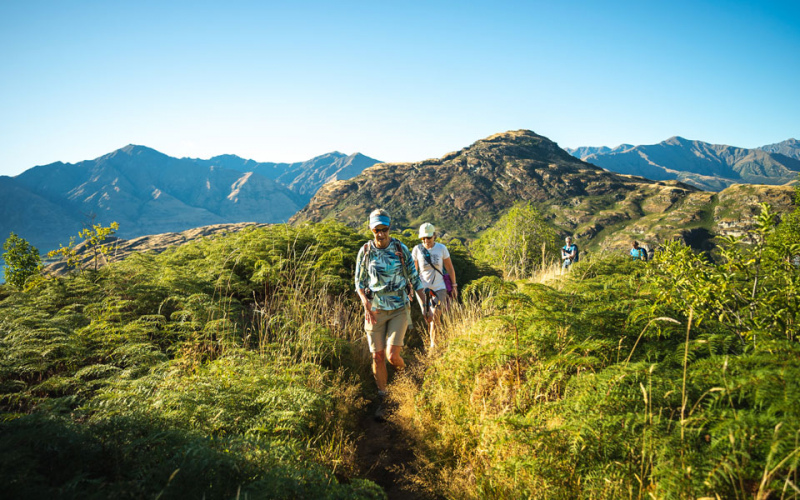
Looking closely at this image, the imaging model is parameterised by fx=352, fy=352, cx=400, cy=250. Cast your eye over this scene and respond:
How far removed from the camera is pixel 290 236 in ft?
26.6

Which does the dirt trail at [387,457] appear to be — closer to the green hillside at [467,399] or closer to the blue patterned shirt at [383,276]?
the green hillside at [467,399]

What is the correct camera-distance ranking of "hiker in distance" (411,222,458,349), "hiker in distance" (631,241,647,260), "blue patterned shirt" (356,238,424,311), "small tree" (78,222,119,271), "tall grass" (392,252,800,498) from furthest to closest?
"hiker in distance" (631,241,647,260) → "small tree" (78,222,119,271) → "hiker in distance" (411,222,458,349) → "blue patterned shirt" (356,238,424,311) → "tall grass" (392,252,800,498)

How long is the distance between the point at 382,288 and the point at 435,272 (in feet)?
6.08

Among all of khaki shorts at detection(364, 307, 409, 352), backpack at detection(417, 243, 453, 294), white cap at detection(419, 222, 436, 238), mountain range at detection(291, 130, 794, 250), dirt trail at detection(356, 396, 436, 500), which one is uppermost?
mountain range at detection(291, 130, 794, 250)

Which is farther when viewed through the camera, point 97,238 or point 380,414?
point 97,238

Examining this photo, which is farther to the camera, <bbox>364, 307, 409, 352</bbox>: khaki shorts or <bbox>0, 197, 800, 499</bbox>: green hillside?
<bbox>364, 307, 409, 352</bbox>: khaki shorts

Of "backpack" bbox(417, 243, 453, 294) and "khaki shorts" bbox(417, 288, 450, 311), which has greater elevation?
"backpack" bbox(417, 243, 453, 294)

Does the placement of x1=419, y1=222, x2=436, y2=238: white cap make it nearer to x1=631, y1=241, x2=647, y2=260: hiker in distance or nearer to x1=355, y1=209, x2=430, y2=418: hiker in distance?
x1=355, y1=209, x2=430, y2=418: hiker in distance

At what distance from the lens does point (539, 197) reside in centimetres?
15225

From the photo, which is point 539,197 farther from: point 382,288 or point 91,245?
point 382,288

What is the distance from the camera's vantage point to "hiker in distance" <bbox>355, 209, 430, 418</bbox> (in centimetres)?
447

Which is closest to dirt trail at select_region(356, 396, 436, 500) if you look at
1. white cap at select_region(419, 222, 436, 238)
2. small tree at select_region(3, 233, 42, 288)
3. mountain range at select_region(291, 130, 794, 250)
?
white cap at select_region(419, 222, 436, 238)

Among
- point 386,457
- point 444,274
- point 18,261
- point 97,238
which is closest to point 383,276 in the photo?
point 444,274

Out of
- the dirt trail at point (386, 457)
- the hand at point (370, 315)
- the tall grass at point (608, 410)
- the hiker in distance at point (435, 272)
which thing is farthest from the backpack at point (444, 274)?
the dirt trail at point (386, 457)
